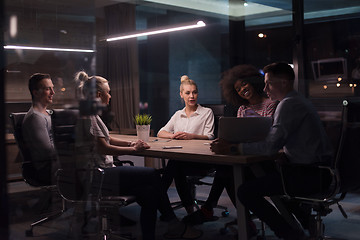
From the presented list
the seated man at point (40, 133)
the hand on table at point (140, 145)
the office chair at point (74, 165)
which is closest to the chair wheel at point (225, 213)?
the hand on table at point (140, 145)

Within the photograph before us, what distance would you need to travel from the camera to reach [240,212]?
2426mm

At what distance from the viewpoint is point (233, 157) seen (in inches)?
89.0

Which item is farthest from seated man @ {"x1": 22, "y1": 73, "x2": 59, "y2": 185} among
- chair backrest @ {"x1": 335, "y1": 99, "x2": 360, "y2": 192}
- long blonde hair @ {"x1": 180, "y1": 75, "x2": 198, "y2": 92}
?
long blonde hair @ {"x1": 180, "y1": 75, "x2": 198, "y2": 92}

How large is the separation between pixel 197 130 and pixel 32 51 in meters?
1.98

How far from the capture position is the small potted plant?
275cm

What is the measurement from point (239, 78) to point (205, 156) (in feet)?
1.53

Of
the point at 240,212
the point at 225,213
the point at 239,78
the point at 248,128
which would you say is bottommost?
the point at 225,213

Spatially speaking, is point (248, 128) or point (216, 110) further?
point (216, 110)

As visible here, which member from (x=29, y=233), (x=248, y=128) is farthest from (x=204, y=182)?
(x=29, y=233)

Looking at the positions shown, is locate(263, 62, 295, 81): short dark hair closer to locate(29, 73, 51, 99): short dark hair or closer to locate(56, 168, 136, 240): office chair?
locate(56, 168, 136, 240): office chair

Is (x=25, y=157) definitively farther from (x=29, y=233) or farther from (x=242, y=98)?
(x=242, y=98)

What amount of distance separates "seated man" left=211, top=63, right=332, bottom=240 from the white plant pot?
0.58 m

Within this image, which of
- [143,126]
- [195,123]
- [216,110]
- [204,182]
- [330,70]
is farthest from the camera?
[195,123]

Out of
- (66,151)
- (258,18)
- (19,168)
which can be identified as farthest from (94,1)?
(258,18)
